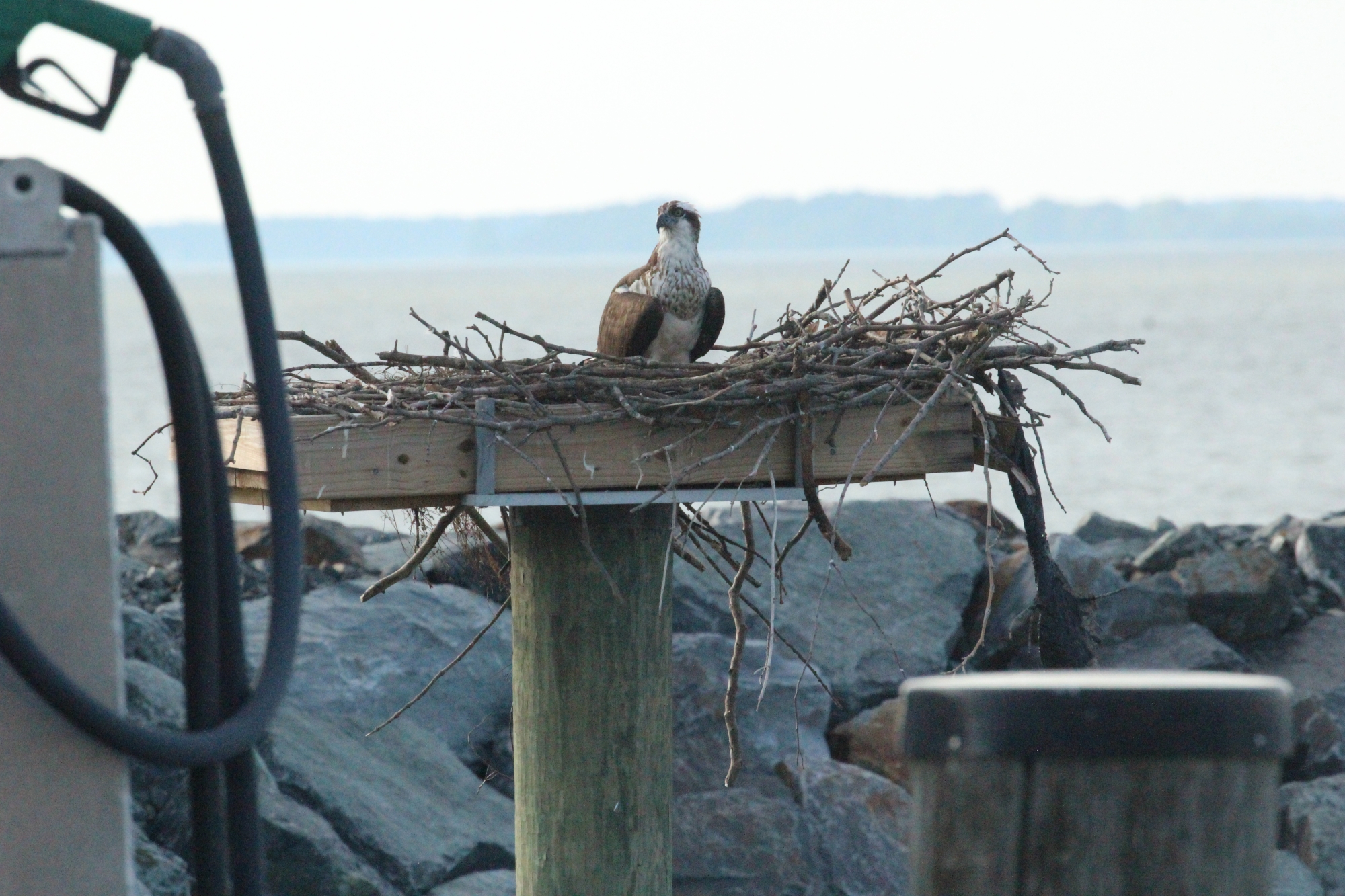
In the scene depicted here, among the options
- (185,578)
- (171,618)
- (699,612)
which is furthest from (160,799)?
(185,578)

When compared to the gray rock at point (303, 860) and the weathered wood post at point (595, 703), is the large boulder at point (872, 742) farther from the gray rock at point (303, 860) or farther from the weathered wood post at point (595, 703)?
the weathered wood post at point (595, 703)

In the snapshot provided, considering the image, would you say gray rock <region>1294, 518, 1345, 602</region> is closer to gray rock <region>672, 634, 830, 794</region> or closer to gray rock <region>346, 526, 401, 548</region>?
gray rock <region>672, 634, 830, 794</region>

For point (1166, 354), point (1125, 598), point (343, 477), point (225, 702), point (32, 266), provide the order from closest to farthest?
point (32, 266) < point (225, 702) < point (343, 477) < point (1125, 598) < point (1166, 354)

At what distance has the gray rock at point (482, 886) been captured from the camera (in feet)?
17.7

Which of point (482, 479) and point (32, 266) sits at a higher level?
point (32, 266)

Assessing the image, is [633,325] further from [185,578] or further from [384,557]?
[384,557]

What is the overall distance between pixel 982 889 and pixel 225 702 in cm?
82

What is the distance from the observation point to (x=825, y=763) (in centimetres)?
620

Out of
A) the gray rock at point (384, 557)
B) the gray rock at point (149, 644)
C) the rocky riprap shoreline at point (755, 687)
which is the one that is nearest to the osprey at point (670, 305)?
the rocky riprap shoreline at point (755, 687)

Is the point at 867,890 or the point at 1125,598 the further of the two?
the point at 1125,598

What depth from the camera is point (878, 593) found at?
7.91m

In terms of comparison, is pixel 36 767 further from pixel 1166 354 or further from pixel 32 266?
pixel 1166 354

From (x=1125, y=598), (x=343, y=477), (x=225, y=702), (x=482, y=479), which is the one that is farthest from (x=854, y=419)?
(x=1125, y=598)

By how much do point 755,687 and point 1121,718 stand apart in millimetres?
5586
